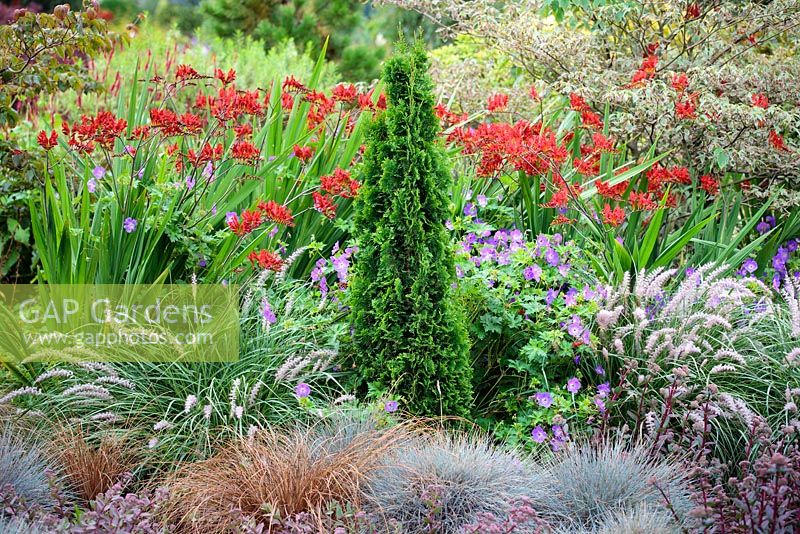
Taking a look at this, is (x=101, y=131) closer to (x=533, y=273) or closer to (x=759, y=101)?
(x=533, y=273)

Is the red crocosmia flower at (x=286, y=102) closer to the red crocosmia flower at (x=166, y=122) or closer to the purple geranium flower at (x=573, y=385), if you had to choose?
the red crocosmia flower at (x=166, y=122)

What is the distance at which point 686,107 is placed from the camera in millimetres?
4547

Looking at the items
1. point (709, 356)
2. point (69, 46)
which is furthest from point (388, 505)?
point (69, 46)

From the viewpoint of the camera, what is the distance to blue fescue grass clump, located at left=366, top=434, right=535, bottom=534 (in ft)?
9.30

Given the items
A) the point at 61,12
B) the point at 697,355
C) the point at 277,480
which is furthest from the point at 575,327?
the point at 61,12

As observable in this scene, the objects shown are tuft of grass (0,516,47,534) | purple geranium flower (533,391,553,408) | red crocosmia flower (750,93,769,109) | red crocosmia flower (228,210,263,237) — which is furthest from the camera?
red crocosmia flower (750,93,769,109)

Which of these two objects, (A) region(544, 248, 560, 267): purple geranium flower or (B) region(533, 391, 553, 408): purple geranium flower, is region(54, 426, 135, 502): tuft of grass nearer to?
(B) region(533, 391, 553, 408): purple geranium flower

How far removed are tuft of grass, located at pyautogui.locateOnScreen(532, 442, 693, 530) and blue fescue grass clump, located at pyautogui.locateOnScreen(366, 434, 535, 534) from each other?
0.09 metres

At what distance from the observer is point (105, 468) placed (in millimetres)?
3322

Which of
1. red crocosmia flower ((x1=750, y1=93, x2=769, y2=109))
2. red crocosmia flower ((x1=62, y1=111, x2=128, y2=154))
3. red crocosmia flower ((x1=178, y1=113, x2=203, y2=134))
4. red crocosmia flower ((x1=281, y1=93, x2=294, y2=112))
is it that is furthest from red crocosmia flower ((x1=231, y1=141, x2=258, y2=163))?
red crocosmia flower ((x1=750, y1=93, x2=769, y2=109))

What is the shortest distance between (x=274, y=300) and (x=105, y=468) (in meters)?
1.17

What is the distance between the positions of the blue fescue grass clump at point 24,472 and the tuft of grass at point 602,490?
71.0 inches

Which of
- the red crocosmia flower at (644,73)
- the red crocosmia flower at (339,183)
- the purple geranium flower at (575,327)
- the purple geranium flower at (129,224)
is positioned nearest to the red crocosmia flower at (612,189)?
the red crocosmia flower at (644,73)

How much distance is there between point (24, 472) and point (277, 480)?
950 millimetres
